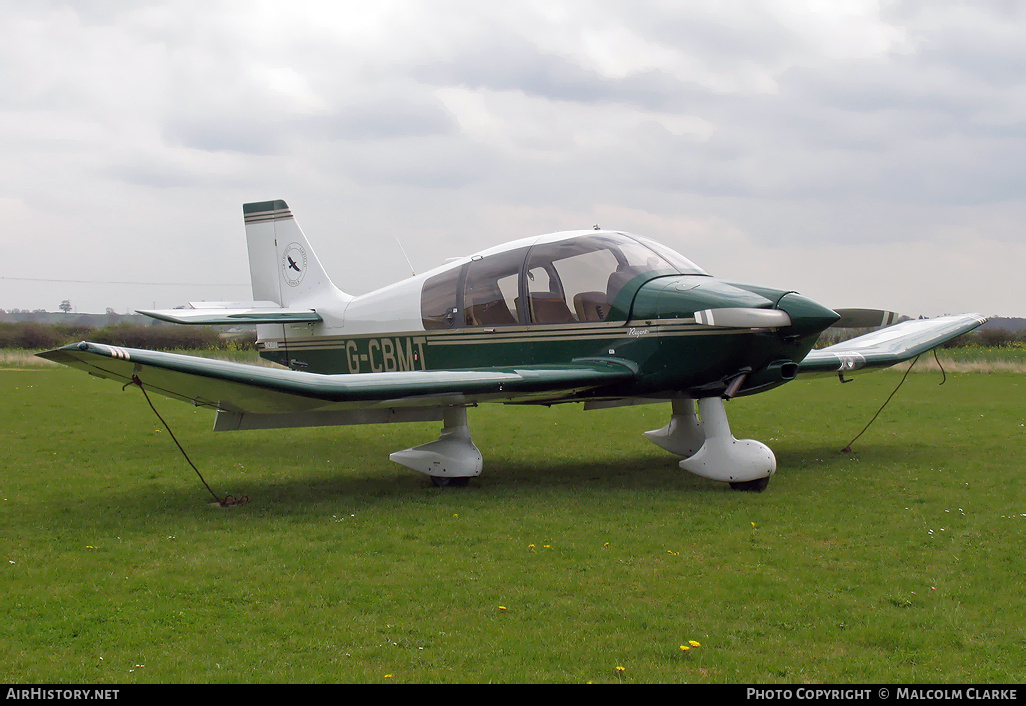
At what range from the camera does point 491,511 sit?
25.6 feet

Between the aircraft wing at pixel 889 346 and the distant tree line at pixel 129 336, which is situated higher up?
the distant tree line at pixel 129 336

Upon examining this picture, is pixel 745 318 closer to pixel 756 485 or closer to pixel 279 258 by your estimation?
pixel 756 485

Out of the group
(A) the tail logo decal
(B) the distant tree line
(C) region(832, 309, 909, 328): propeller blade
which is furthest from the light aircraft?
(B) the distant tree line

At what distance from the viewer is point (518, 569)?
19.1ft

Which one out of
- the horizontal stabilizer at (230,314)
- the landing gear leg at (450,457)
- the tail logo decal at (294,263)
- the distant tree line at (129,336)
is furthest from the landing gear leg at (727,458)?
the distant tree line at (129,336)

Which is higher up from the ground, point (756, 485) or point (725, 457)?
point (725, 457)

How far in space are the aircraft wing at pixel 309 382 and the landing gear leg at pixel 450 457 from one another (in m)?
0.73

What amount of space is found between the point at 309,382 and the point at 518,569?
2638 mm

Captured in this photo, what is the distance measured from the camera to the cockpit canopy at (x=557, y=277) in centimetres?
Answer: 902

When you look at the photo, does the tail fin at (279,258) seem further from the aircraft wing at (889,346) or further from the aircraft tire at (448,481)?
the aircraft wing at (889,346)

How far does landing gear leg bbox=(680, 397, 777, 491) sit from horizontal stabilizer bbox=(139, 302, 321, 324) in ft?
19.4

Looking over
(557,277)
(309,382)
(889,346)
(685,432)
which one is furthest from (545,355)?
(889,346)
